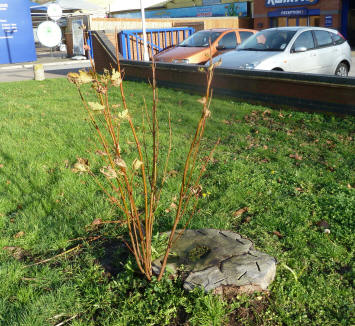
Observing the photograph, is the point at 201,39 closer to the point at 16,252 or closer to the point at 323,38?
the point at 323,38

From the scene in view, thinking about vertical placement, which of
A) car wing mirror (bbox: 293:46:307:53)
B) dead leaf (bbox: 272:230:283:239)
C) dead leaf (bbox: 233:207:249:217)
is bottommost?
dead leaf (bbox: 272:230:283:239)

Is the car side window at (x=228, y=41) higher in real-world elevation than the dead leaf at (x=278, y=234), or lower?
higher

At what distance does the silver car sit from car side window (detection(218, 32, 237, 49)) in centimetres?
211

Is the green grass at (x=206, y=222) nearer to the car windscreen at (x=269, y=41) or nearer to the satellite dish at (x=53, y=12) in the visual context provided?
the car windscreen at (x=269, y=41)

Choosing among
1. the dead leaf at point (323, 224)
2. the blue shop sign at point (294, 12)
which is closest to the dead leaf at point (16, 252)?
the dead leaf at point (323, 224)

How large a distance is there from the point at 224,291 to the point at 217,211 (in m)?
1.38

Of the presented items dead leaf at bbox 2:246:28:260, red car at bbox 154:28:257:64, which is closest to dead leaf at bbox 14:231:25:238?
dead leaf at bbox 2:246:28:260

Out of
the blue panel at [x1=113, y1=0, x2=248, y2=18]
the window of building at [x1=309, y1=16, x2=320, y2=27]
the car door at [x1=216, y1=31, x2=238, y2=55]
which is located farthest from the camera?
the blue panel at [x1=113, y1=0, x2=248, y2=18]

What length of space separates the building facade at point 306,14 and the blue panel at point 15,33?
16.2m

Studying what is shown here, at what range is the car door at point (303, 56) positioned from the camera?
9109 millimetres

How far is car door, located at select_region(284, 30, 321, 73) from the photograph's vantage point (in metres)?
9.11

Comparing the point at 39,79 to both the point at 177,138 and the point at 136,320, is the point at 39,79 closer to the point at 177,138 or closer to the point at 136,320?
the point at 177,138

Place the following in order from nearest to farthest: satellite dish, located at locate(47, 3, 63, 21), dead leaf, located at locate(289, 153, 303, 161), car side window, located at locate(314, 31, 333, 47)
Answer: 1. dead leaf, located at locate(289, 153, 303, 161)
2. car side window, located at locate(314, 31, 333, 47)
3. satellite dish, located at locate(47, 3, 63, 21)

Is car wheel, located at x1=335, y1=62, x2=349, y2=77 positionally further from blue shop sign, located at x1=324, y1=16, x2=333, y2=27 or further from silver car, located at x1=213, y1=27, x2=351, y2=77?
blue shop sign, located at x1=324, y1=16, x2=333, y2=27
